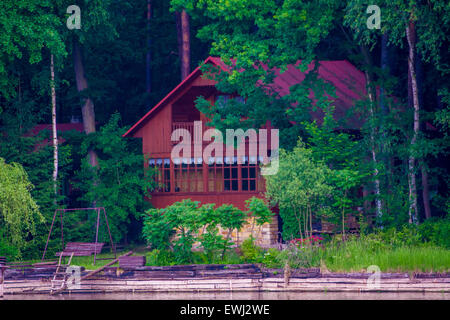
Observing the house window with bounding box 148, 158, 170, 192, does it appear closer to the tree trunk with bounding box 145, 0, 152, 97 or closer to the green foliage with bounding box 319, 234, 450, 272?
the tree trunk with bounding box 145, 0, 152, 97

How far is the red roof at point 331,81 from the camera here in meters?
29.5

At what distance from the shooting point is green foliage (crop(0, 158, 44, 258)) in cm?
2350

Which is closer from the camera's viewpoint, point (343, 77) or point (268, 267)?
point (268, 267)

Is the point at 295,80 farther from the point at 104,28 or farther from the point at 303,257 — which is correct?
the point at 303,257

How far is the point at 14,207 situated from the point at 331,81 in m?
15.2

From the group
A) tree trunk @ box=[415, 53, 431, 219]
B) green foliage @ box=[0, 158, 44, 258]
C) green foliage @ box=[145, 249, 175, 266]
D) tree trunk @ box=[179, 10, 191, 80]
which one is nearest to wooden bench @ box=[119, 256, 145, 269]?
green foliage @ box=[145, 249, 175, 266]

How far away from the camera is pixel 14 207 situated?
931 inches

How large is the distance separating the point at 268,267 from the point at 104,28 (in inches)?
606

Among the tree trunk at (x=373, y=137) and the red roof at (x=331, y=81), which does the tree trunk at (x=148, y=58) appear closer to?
the red roof at (x=331, y=81)

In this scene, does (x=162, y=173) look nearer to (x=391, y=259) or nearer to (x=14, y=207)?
(x=14, y=207)

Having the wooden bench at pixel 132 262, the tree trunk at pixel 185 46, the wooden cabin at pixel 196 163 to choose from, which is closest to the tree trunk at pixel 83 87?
the wooden cabin at pixel 196 163

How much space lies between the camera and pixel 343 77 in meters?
33.1
